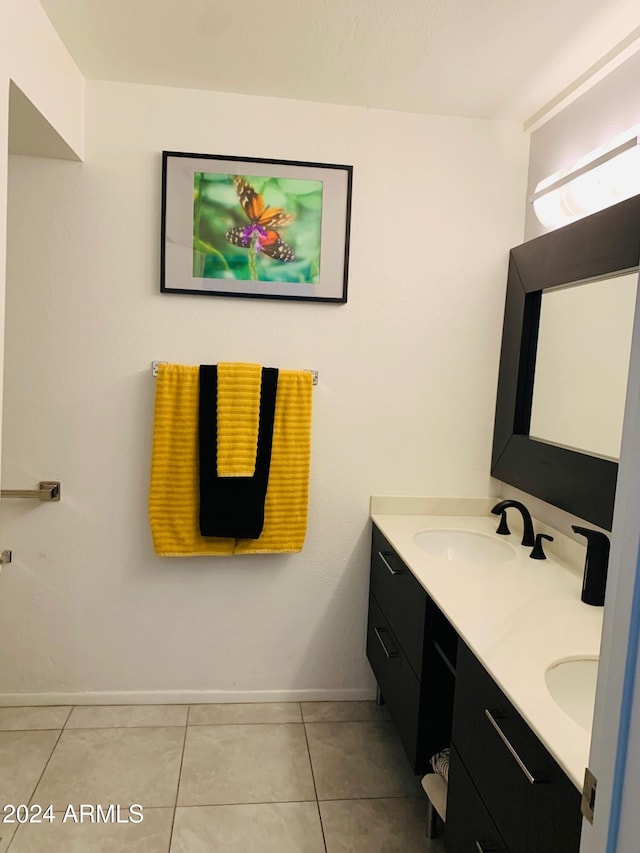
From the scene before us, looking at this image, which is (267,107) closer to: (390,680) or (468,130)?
(468,130)

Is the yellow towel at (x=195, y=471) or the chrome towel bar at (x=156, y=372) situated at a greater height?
the chrome towel bar at (x=156, y=372)

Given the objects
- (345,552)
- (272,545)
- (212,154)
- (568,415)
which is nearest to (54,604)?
(272,545)

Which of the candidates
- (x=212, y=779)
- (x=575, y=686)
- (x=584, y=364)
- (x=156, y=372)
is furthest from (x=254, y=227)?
(x=212, y=779)

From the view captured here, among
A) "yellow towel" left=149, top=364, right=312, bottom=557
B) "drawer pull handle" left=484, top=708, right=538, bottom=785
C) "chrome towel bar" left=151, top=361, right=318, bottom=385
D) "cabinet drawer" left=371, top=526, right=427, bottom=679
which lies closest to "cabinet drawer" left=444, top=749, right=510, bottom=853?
"drawer pull handle" left=484, top=708, right=538, bottom=785

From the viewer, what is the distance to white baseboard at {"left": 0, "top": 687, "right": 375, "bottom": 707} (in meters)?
2.34

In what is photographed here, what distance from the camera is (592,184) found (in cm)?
180

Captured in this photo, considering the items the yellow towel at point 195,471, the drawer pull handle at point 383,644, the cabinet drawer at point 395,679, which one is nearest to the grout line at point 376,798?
the cabinet drawer at point 395,679

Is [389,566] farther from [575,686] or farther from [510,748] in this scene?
[510,748]

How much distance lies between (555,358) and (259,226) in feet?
3.66

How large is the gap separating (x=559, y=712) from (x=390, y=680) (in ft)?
3.39

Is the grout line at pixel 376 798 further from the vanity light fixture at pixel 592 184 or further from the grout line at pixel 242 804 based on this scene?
the vanity light fixture at pixel 592 184

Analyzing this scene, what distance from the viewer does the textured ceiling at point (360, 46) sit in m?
1.61

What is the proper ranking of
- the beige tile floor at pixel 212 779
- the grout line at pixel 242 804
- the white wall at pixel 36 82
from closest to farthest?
the white wall at pixel 36 82 → the beige tile floor at pixel 212 779 → the grout line at pixel 242 804

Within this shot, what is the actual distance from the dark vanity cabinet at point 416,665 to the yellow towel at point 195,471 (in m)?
0.42
